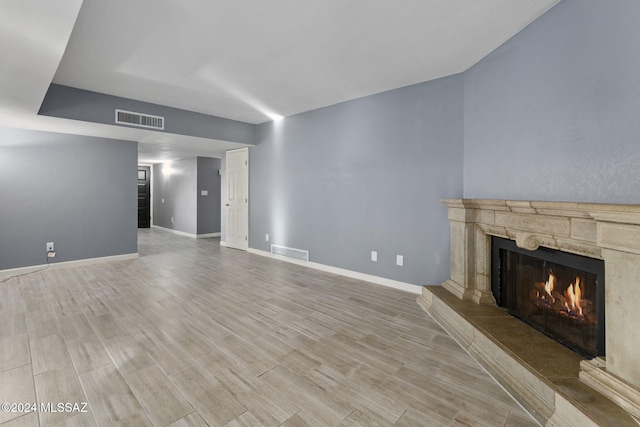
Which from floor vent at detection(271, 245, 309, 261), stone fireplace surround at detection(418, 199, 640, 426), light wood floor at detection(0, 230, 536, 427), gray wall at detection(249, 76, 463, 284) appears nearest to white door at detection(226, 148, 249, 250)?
gray wall at detection(249, 76, 463, 284)

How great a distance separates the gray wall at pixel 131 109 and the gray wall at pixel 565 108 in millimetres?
4247

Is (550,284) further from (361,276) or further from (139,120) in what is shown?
(139,120)

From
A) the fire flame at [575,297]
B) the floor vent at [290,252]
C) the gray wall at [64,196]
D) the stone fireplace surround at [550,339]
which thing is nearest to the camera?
the stone fireplace surround at [550,339]

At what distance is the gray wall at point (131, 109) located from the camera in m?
3.66

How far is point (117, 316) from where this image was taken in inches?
110

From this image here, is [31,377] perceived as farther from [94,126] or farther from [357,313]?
[94,126]

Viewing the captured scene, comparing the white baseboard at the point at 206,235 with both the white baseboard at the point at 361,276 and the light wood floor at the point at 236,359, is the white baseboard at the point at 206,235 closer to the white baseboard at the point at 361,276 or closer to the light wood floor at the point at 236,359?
the white baseboard at the point at 361,276

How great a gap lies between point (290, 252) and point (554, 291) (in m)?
3.89

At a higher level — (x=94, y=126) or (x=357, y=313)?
(x=94, y=126)

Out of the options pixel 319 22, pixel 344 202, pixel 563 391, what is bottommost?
pixel 563 391

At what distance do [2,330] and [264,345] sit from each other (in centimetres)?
238

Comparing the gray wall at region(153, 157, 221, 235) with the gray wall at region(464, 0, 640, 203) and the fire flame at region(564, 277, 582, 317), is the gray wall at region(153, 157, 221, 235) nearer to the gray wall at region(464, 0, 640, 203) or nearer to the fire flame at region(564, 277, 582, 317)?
the gray wall at region(464, 0, 640, 203)

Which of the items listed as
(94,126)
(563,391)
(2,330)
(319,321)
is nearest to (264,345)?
(319,321)

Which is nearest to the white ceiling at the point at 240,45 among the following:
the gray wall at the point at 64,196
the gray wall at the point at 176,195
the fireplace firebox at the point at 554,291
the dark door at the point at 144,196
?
the gray wall at the point at 64,196
